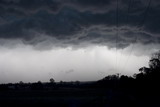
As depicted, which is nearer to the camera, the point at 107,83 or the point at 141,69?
the point at 141,69

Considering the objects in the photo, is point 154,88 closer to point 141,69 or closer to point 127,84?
point 127,84

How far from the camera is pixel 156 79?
2805 inches

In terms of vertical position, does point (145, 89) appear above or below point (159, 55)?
below

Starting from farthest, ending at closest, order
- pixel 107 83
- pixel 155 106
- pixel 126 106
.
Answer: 1. pixel 107 83
2. pixel 155 106
3. pixel 126 106

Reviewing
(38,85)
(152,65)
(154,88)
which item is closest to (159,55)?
(152,65)

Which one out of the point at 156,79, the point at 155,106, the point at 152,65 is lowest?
the point at 155,106

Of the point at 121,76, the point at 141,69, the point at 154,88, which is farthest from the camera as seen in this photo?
the point at 121,76

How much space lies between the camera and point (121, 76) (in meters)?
139

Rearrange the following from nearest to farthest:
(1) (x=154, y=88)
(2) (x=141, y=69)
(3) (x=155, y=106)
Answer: (3) (x=155, y=106)
(1) (x=154, y=88)
(2) (x=141, y=69)

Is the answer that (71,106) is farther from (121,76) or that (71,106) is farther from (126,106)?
(121,76)

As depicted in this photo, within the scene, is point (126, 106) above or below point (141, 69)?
below

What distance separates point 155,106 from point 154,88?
142 ft

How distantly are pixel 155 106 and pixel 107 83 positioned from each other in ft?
420

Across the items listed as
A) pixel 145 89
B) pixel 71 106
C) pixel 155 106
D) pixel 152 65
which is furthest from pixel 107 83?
pixel 71 106
